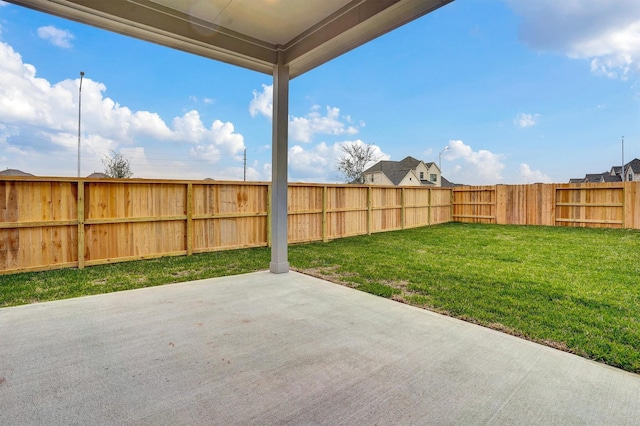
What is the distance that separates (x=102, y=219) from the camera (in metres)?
5.23

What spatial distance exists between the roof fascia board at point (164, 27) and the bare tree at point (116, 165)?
42.9 ft

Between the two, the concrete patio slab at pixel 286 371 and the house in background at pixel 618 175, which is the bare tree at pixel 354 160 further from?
the concrete patio slab at pixel 286 371

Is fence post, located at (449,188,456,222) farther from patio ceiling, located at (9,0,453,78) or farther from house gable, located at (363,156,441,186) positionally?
house gable, located at (363,156,441,186)

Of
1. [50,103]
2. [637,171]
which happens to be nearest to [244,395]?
[50,103]

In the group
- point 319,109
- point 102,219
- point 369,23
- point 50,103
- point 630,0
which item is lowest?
point 102,219

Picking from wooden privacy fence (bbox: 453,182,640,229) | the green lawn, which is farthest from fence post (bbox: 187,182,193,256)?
wooden privacy fence (bbox: 453,182,640,229)

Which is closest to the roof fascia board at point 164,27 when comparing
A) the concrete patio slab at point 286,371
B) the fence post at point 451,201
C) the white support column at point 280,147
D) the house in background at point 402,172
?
the white support column at point 280,147

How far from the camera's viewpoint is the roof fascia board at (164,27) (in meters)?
2.81

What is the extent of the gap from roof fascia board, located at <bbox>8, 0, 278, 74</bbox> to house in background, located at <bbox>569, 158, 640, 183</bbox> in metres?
18.6

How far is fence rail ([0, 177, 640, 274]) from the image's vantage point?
4707 millimetres

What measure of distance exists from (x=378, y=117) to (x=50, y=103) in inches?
559

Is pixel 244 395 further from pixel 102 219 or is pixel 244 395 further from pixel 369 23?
pixel 102 219

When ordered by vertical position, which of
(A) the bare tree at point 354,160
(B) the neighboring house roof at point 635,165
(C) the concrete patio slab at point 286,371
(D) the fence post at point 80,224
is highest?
(A) the bare tree at point 354,160

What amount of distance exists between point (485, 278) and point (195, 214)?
5090 mm
